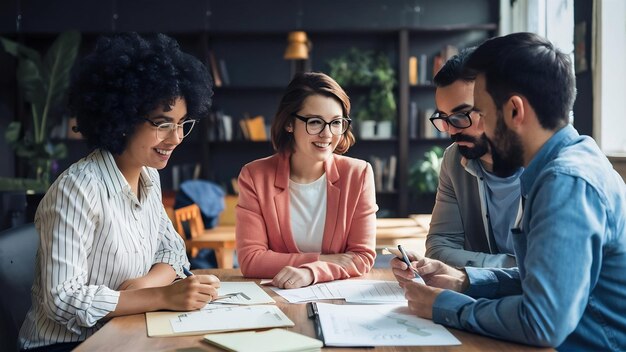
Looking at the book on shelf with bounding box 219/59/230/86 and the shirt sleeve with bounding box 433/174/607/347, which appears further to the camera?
the book on shelf with bounding box 219/59/230/86

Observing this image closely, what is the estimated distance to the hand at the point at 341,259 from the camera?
81.7 inches

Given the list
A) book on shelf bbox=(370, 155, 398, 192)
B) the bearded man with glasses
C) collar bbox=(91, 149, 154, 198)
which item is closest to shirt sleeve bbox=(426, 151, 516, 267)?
the bearded man with glasses

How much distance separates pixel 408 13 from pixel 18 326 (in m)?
5.75

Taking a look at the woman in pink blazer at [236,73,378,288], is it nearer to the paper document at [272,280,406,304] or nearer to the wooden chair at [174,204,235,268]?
the paper document at [272,280,406,304]

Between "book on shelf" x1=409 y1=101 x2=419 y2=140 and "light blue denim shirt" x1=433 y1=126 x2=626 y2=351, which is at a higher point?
"book on shelf" x1=409 y1=101 x2=419 y2=140

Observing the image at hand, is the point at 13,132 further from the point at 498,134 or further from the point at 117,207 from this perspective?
the point at 498,134

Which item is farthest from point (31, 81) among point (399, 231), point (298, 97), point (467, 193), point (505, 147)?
point (505, 147)

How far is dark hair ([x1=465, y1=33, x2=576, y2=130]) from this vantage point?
4.35 ft

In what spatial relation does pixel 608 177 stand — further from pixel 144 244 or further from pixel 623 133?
pixel 623 133

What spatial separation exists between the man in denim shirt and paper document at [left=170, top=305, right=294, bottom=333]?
12.0 inches

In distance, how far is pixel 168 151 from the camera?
1936mm

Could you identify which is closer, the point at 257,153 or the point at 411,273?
the point at 411,273

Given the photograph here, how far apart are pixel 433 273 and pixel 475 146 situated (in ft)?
1.66

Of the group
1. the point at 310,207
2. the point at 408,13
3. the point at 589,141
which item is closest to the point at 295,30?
the point at 408,13
